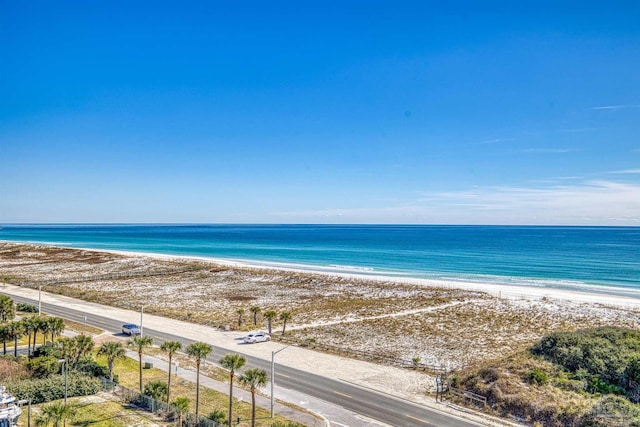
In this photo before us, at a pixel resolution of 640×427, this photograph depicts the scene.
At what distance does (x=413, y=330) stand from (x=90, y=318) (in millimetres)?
46771

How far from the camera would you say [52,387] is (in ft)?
121

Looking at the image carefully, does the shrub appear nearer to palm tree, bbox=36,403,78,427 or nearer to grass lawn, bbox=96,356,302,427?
grass lawn, bbox=96,356,302,427

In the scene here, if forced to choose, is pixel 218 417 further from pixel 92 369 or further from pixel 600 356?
pixel 600 356

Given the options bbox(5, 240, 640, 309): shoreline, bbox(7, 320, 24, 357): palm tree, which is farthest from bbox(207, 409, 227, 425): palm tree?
bbox(5, 240, 640, 309): shoreline

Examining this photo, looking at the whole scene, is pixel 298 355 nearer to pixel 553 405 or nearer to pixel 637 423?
pixel 553 405

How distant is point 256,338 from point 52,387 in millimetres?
24046

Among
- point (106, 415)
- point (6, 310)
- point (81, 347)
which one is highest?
point (6, 310)

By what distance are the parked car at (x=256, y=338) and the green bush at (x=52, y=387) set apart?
19.7 meters

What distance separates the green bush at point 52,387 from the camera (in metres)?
35.6

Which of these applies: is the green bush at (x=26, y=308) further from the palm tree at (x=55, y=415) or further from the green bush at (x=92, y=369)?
the palm tree at (x=55, y=415)

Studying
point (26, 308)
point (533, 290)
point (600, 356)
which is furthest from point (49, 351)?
point (533, 290)

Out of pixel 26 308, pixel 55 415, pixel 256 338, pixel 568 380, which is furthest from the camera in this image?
pixel 26 308

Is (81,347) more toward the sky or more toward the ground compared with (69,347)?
more toward the ground

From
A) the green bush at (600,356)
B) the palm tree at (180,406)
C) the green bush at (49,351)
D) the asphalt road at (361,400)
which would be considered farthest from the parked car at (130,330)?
the green bush at (600,356)
